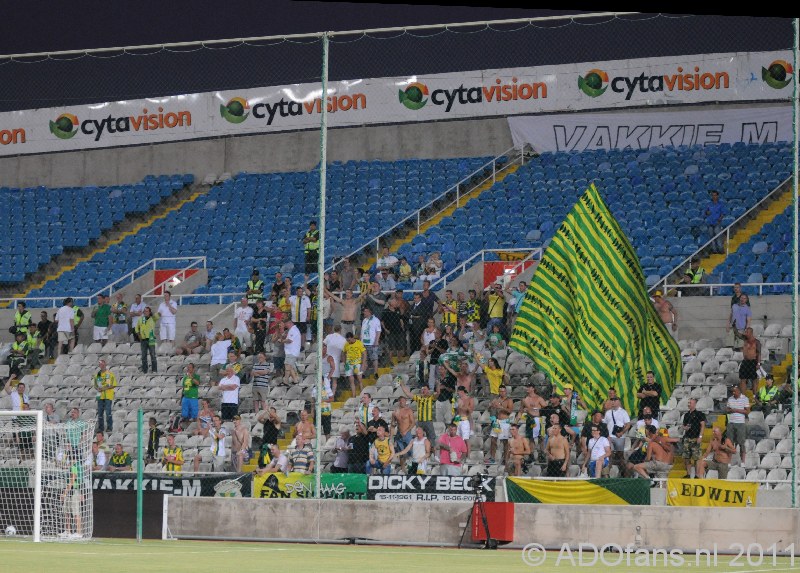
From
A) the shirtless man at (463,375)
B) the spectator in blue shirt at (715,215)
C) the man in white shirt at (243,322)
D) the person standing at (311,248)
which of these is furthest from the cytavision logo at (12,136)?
the shirtless man at (463,375)

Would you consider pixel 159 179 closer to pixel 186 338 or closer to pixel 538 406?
pixel 186 338

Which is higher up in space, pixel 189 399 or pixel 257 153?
pixel 257 153

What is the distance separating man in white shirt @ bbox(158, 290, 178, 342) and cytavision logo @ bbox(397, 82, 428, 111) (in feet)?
35.8

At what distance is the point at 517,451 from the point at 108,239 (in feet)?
64.9

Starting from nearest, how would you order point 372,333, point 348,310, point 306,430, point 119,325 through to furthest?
point 306,430 < point 372,333 < point 348,310 < point 119,325

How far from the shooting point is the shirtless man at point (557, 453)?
61.9ft

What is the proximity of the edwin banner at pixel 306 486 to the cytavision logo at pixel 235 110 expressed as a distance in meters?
19.8

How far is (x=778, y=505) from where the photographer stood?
17.3 metres

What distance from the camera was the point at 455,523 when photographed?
17188 mm

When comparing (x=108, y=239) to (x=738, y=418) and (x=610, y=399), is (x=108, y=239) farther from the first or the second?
(x=738, y=418)

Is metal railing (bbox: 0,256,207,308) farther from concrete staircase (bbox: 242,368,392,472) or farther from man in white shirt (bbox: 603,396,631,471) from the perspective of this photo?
man in white shirt (bbox: 603,396,631,471)

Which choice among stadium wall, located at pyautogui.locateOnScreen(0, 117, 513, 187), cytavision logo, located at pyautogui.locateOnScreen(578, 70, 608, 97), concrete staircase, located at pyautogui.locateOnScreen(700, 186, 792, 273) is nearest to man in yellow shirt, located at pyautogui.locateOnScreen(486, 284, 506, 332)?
concrete staircase, located at pyautogui.locateOnScreen(700, 186, 792, 273)

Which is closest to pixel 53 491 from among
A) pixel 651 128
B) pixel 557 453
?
pixel 557 453

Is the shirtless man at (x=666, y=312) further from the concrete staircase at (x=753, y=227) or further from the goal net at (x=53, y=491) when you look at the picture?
the goal net at (x=53, y=491)
